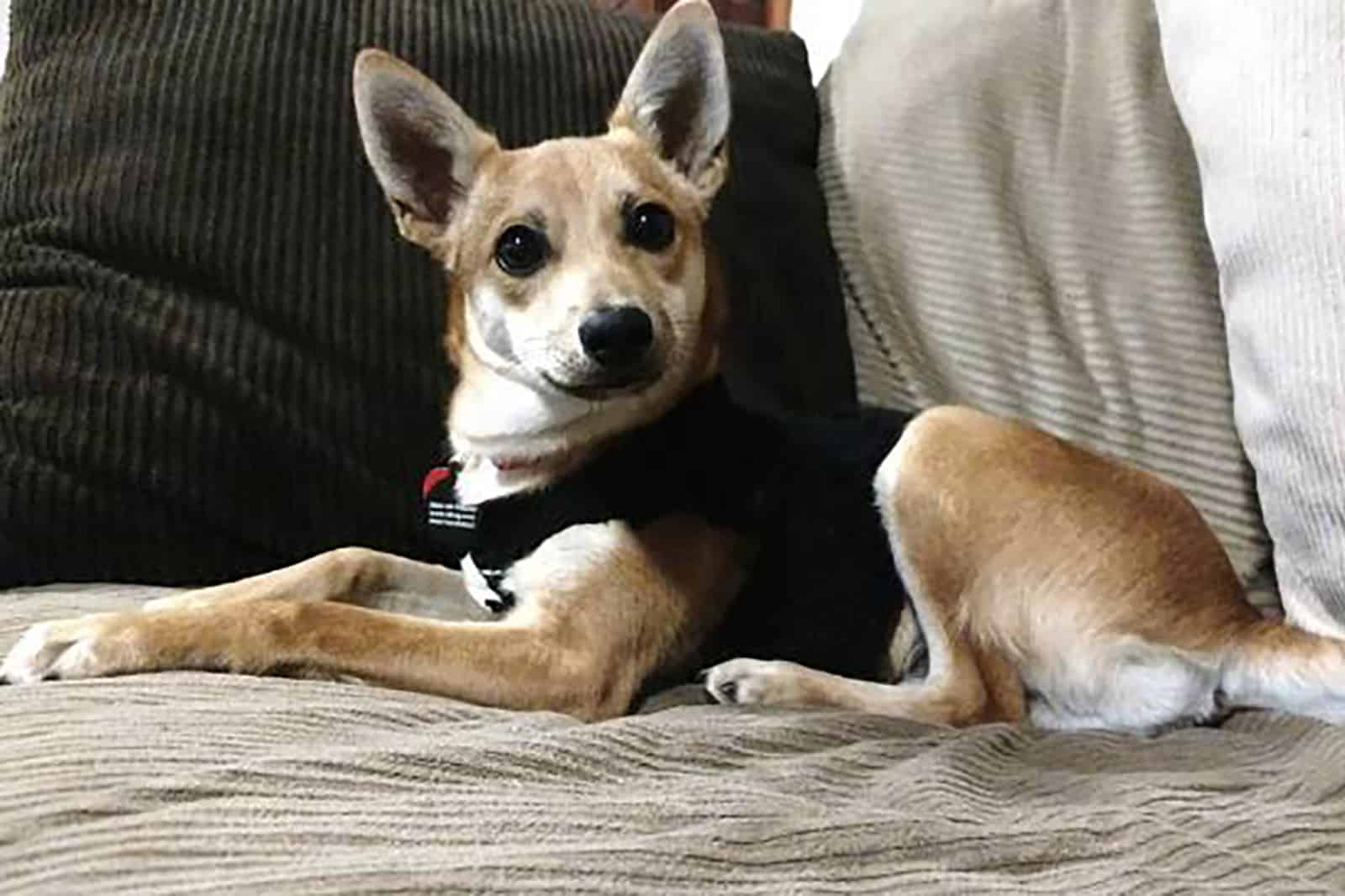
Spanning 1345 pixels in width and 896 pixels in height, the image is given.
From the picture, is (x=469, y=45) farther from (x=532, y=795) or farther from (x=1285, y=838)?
(x=1285, y=838)

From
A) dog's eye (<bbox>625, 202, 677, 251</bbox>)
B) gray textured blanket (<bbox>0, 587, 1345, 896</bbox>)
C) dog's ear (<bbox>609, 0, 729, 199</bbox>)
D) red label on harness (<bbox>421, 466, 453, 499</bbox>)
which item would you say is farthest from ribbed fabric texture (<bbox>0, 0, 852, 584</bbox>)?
gray textured blanket (<bbox>0, 587, 1345, 896</bbox>)

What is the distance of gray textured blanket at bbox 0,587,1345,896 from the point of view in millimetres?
918

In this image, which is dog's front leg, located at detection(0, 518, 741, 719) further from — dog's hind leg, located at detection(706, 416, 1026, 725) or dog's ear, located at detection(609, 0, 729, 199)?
dog's ear, located at detection(609, 0, 729, 199)

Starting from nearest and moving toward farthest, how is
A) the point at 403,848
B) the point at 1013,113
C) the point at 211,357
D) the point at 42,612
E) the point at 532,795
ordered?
the point at 403,848 → the point at 532,795 → the point at 42,612 → the point at 211,357 → the point at 1013,113

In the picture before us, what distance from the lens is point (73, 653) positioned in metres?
1.25

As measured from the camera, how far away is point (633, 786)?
→ 42.9 inches

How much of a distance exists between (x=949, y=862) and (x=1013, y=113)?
3.50 ft

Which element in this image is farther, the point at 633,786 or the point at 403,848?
the point at 633,786

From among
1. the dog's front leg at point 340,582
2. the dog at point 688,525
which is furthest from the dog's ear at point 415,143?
the dog's front leg at point 340,582

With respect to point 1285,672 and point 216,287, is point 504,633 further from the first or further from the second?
point 1285,672

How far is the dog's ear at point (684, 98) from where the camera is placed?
1.64 meters

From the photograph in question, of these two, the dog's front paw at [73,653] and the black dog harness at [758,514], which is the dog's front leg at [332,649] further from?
the black dog harness at [758,514]

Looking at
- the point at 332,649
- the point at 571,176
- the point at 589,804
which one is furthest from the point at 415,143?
the point at 589,804

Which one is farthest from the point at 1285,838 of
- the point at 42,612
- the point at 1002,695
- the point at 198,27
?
the point at 198,27
